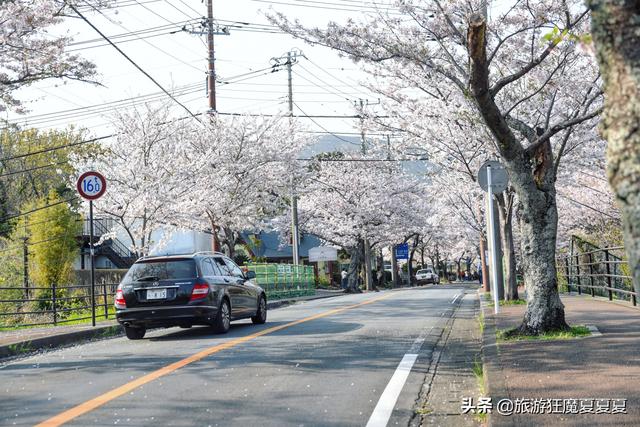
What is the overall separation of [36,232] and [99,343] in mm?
22916

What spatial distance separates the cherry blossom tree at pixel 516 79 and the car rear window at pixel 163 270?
15.4ft

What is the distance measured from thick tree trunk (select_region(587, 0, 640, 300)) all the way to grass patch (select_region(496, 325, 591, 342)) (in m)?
6.89

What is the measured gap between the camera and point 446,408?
6348mm

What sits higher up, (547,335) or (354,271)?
(354,271)

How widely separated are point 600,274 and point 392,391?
1090cm

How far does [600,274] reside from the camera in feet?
53.5

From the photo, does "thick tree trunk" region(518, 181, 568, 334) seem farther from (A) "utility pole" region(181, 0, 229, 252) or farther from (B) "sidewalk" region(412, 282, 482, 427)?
(A) "utility pole" region(181, 0, 229, 252)

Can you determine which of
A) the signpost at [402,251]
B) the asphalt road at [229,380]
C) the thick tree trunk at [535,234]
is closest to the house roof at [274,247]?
the signpost at [402,251]

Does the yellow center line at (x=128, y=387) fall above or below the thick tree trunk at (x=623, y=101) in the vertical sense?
below

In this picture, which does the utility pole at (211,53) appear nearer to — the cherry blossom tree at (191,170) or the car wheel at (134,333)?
the cherry blossom tree at (191,170)

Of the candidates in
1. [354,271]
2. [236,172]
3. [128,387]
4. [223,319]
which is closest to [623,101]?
[128,387]

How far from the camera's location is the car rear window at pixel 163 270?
41.0ft

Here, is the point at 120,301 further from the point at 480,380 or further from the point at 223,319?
the point at 480,380

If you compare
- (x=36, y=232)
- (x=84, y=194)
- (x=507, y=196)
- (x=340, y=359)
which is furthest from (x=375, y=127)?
(x=36, y=232)
